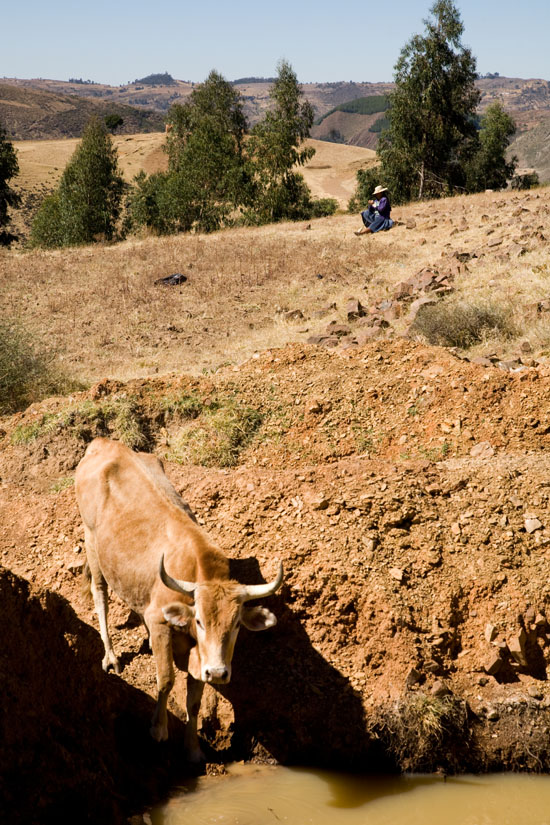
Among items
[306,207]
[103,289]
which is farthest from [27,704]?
[306,207]

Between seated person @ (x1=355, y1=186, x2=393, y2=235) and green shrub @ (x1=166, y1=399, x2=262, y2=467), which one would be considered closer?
green shrub @ (x1=166, y1=399, x2=262, y2=467)

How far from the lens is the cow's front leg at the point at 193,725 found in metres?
5.81

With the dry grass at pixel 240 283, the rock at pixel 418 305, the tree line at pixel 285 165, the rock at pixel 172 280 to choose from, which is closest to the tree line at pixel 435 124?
the tree line at pixel 285 165

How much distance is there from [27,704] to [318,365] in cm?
779

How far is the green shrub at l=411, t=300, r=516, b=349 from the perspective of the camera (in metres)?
14.0

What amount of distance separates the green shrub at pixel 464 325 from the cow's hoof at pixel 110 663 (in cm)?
926

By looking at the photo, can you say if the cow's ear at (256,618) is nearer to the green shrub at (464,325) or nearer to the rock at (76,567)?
the rock at (76,567)

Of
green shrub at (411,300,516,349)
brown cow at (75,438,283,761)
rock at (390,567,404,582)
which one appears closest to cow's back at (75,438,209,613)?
brown cow at (75,438,283,761)

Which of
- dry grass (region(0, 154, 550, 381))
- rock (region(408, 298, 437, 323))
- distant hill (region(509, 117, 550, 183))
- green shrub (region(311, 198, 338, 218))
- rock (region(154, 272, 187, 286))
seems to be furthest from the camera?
distant hill (region(509, 117, 550, 183))

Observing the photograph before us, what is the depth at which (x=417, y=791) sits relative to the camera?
19.1 ft

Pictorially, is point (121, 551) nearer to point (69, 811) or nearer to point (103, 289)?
point (69, 811)

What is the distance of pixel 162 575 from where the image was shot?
519 centimetres

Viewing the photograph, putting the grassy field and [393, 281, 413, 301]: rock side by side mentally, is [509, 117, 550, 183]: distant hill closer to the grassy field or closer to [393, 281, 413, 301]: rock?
the grassy field

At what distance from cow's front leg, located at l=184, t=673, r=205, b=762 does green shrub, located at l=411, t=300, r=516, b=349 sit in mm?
9575
